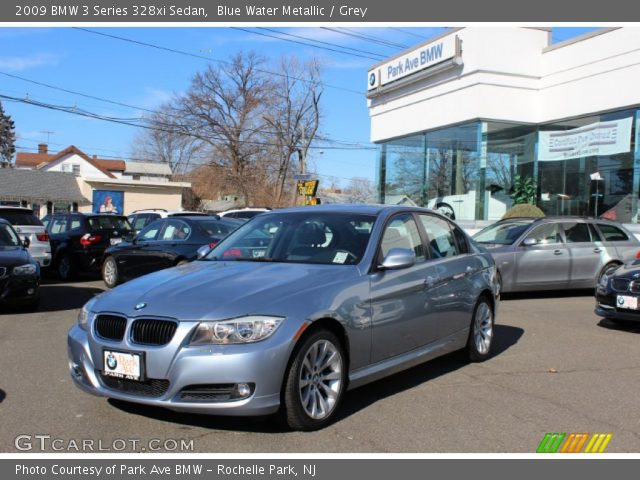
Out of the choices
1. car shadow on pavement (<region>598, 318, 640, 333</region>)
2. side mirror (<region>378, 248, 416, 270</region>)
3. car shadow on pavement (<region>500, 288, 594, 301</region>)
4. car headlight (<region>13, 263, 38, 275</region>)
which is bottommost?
car shadow on pavement (<region>500, 288, 594, 301</region>)

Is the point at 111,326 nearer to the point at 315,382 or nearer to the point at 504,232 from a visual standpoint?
the point at 315,382

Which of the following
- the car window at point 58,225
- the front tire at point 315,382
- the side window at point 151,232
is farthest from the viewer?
the car window at point 58,225

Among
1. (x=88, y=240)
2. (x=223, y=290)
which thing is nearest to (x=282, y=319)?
(x=223, y=290)

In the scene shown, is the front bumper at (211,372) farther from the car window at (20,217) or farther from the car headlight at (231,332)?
the car window at (20,217)

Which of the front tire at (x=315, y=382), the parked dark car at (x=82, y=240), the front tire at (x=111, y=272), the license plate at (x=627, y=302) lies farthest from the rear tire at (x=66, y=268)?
the front tire at (x=315, y=382)

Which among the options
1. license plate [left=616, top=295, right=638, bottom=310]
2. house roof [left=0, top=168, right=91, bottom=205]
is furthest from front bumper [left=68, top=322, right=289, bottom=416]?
house roof [left=0, top=168, right=91, bottom=205]

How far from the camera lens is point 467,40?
20.3m

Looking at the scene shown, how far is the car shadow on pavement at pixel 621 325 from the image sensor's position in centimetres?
886

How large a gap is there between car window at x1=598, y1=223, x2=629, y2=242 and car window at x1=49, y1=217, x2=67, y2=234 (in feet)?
40.8

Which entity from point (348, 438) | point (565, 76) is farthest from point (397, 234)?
point (565, 76)

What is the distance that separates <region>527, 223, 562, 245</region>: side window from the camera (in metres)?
12.0

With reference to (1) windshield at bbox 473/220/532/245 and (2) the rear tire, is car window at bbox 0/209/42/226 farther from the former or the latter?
(1) windshield at bbox 473/220/532/245

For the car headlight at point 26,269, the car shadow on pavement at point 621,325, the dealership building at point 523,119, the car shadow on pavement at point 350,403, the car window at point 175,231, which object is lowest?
the car shadow on pavement at point 621,325
